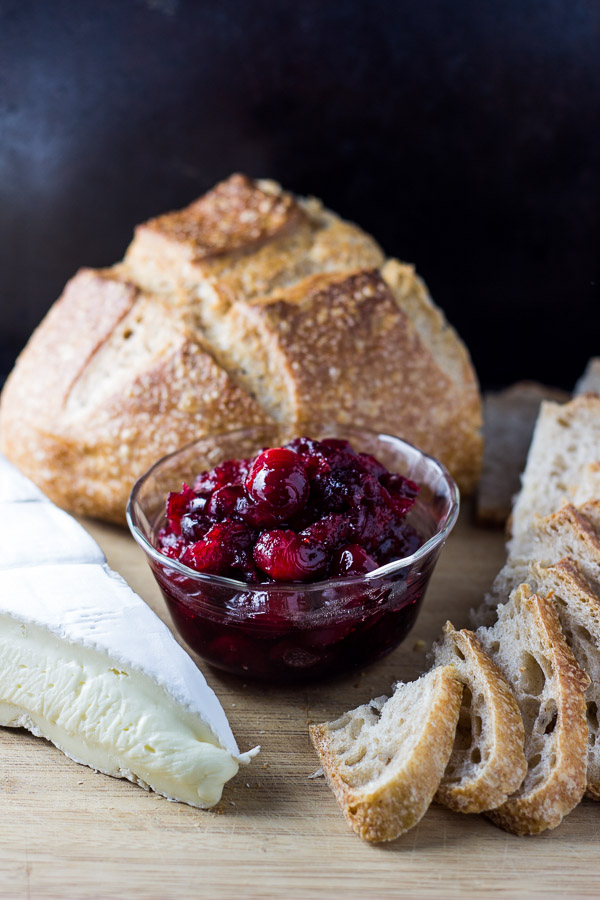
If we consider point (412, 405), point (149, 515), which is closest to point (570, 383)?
point (412, 405)

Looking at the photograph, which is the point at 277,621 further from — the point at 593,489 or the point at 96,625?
the point at 593,489

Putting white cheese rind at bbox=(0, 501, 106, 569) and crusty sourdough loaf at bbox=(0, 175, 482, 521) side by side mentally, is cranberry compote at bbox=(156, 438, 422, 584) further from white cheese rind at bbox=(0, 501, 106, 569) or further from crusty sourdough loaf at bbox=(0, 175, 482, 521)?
crusty sourdough loaf at bbox=(0, 175, 482, 521)

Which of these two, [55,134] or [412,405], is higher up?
[55,134]

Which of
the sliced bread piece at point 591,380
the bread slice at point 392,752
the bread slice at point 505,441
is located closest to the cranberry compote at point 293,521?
the bread slice at point 392,752

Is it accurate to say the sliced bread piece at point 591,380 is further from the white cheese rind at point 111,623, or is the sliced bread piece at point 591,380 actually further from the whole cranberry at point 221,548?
the white cheese rind at point 111,623

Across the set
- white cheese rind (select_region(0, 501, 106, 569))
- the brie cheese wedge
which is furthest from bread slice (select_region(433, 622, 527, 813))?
white cheese rind (select_region(0, 501, 106, 569))

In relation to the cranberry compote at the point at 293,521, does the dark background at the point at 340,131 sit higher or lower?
higher
